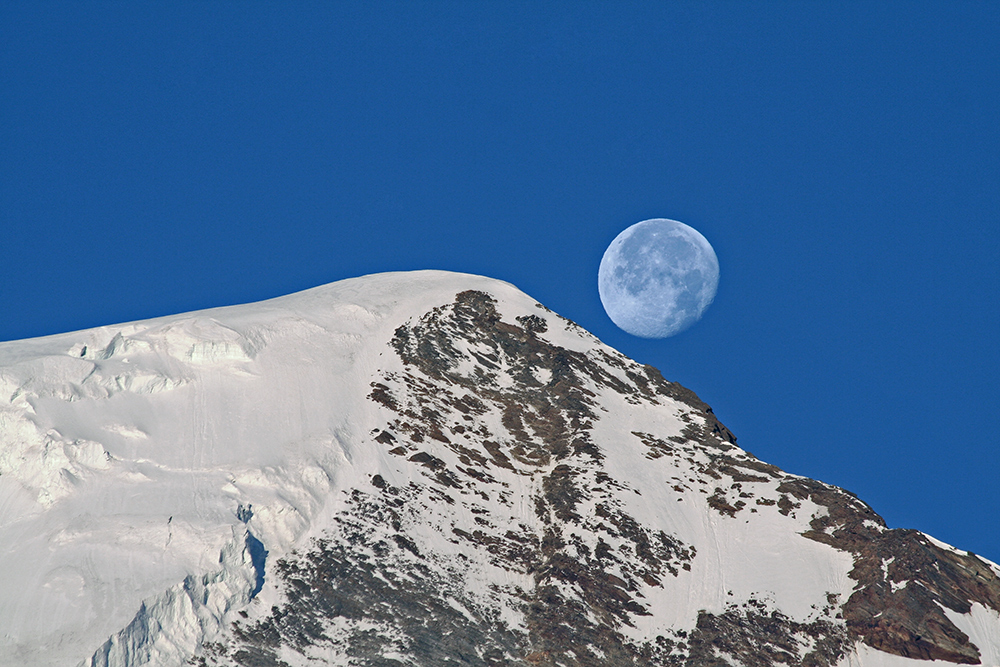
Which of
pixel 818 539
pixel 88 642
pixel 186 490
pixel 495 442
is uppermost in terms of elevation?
pixel 495 442

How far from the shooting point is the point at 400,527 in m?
58.6

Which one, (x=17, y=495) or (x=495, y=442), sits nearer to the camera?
(x=17, y=495)

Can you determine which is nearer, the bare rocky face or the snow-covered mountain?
the snow-covered mountain

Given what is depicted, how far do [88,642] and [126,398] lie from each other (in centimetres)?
2056

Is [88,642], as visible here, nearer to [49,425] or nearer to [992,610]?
[49,425]

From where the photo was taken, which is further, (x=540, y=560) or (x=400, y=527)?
(x=540, y=560)

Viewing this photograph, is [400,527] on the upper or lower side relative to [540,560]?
upper

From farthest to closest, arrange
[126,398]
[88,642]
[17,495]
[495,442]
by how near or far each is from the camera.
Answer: [495,442] → [126,398] → [17,495] → [88,642]

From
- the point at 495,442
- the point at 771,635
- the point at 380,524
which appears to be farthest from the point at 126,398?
the point at 771,635

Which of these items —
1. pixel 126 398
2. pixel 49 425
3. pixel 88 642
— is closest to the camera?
pixel 88 642

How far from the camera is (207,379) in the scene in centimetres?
6794

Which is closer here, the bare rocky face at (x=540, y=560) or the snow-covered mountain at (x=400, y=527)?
the snow-covered mountain at (x=400, y=527)

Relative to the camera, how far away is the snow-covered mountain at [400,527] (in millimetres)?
50688

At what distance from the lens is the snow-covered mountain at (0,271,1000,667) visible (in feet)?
166
